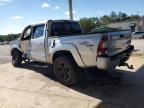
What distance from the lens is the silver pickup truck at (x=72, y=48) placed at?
5664mm

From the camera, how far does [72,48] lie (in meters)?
6.32

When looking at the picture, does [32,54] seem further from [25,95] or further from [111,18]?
[111,18]

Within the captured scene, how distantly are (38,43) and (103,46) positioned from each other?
123 inches

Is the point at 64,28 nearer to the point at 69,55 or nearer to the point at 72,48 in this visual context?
the point at 69,55

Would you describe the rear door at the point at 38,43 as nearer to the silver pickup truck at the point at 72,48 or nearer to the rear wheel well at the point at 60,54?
the silver pickup truck at the point at 72,48

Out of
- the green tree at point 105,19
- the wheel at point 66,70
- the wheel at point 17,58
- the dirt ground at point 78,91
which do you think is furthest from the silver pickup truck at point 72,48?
the green tree at point 105,19

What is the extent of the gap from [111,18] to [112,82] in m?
104

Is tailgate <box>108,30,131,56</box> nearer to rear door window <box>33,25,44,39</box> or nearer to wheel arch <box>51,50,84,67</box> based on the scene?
wheel arch <box>51,50,84,67</box>

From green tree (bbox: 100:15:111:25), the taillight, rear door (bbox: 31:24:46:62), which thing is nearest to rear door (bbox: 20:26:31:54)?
rear door (bbox: 31:24:46:62)

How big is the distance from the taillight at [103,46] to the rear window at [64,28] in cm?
233

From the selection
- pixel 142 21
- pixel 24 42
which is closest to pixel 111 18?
pixel 142 21

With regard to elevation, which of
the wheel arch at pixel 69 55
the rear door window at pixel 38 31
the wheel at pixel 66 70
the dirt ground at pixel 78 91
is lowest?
the dirt ground at pixel 78 91

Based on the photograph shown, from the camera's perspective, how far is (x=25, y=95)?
6.30 meters

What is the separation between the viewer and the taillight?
5555mm
